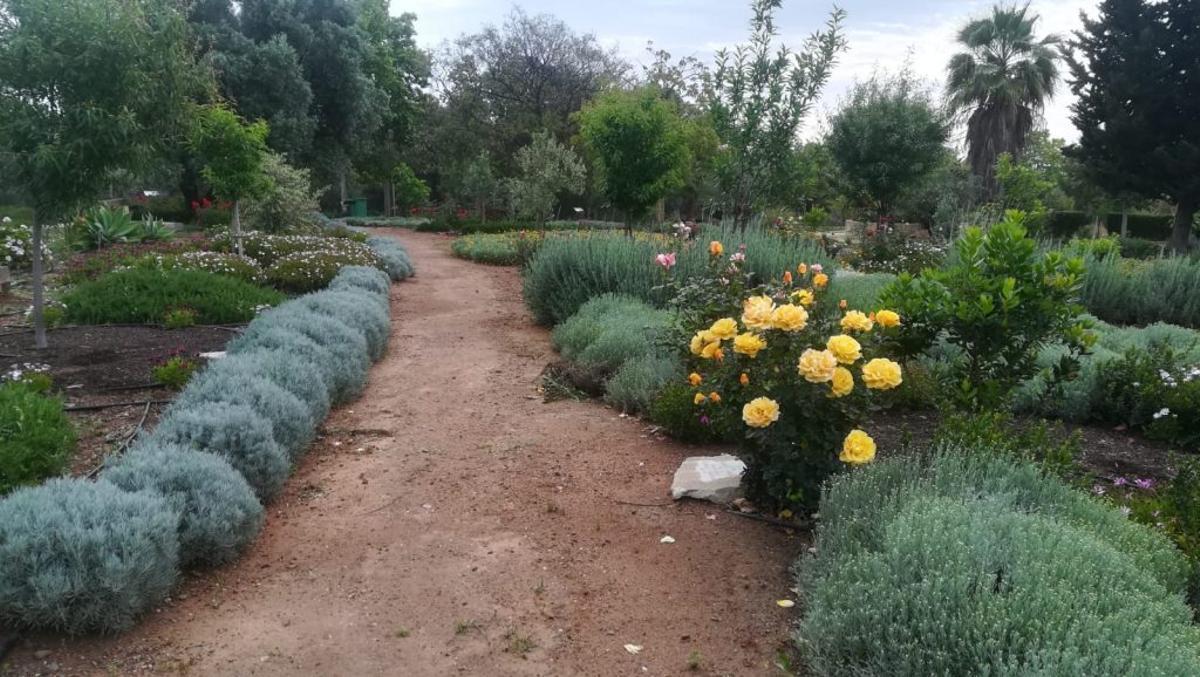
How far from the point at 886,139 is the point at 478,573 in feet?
55.7

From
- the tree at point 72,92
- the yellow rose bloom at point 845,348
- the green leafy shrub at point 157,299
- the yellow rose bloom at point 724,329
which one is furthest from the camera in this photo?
the green leafy shrub at point 157,299

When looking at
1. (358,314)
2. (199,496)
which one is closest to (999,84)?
(358,314)

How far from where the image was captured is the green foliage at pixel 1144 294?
32.7 ft

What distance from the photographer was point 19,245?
37.8 ft

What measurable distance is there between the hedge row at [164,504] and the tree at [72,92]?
282cm

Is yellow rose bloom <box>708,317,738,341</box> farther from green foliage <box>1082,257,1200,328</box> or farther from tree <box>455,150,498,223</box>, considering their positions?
tree <box>455,150,498,223</box>

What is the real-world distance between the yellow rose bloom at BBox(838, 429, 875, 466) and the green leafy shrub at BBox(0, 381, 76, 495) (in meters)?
3.74

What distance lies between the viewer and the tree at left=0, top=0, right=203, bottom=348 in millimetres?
6387

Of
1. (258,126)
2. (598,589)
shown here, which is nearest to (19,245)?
(258,126)

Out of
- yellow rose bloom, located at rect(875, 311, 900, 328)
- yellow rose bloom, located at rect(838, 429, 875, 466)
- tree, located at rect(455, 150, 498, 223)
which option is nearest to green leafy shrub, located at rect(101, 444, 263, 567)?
yellow rose bloom, located at rect(838, 429, 875, 466)

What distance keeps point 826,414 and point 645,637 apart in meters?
1.27

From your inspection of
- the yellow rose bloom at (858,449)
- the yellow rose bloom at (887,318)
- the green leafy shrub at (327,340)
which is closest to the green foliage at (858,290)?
the yellow rose bloom at (887,318)

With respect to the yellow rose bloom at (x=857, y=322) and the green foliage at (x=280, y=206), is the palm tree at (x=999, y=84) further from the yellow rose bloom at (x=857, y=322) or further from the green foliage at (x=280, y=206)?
the yellow rose bloom at (x=857, y=322)

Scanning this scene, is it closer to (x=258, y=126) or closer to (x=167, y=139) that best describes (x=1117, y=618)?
(x=167, y=139)
